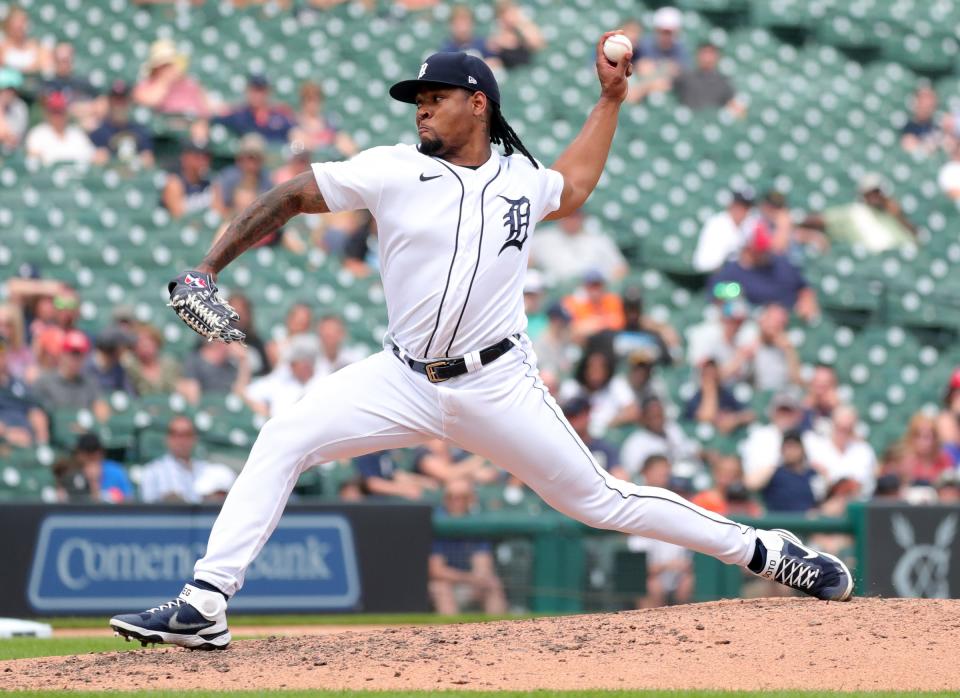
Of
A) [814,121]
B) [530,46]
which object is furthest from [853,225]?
[530,46]

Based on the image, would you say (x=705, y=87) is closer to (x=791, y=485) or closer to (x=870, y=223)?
(x=870, y=223)

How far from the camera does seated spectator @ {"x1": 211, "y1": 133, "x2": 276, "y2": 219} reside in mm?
11922

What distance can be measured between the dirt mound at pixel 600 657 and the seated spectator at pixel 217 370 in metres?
4.94

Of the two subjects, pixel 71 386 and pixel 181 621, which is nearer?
pixel 181 621

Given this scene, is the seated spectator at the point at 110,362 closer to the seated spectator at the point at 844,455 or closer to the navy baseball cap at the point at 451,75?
the seated spectator at the point at 844,455

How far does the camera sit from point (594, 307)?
11750 mm

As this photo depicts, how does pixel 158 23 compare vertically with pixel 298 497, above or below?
above

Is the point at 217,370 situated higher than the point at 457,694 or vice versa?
the point at 217,370

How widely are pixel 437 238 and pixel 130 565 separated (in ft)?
15.2

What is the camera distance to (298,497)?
380 inches

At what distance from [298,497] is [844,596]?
4.50 metres

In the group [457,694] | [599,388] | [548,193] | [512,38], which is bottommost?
[457,694]

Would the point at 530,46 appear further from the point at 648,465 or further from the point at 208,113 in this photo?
the point at 648,465

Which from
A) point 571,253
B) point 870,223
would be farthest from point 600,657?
point 870,223
